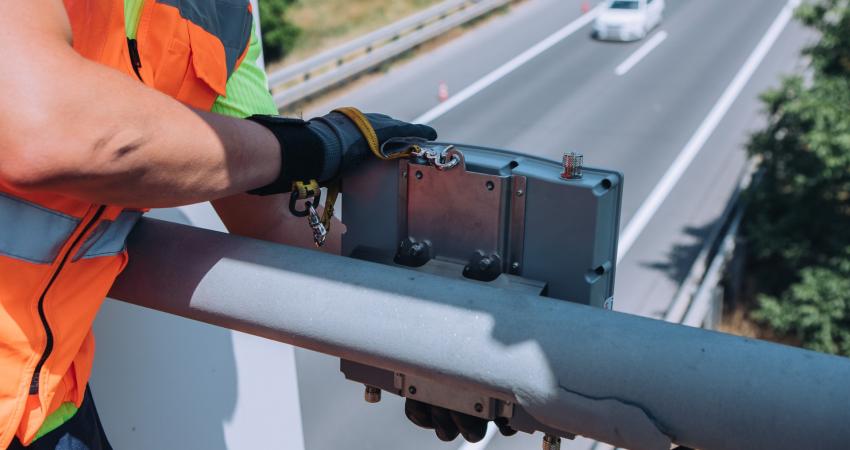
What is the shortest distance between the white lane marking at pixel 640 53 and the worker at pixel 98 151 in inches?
787

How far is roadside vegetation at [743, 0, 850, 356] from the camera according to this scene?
13.8 meters

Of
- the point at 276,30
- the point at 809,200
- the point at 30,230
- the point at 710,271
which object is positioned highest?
the point at 276,30

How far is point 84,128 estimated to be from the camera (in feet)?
4.98

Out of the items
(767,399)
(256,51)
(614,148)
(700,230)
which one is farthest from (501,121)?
(767,399)

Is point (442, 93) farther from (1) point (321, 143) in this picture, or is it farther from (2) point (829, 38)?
(1) point (321, 143)

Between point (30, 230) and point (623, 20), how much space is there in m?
22.4

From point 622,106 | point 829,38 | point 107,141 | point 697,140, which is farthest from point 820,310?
point 107,141

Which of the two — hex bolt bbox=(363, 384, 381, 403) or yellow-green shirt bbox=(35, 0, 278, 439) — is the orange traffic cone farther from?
hex bolt bbox=(363, 384, 381, 403)

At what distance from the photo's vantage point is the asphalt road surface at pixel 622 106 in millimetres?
13820

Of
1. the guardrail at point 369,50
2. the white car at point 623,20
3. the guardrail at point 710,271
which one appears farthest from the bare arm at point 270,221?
the white car at point 623,20

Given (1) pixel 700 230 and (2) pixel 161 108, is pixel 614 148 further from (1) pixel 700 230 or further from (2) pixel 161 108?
(2) pixel 161 108

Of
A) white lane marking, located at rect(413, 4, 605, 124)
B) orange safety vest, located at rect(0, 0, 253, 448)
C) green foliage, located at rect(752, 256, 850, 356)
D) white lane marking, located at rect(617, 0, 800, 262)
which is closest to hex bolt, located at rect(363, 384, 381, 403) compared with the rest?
orange safety vest, located at rect(0, 0, 253, 448)

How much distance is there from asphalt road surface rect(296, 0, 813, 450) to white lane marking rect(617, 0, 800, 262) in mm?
55

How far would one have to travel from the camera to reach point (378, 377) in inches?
→ 84.7
